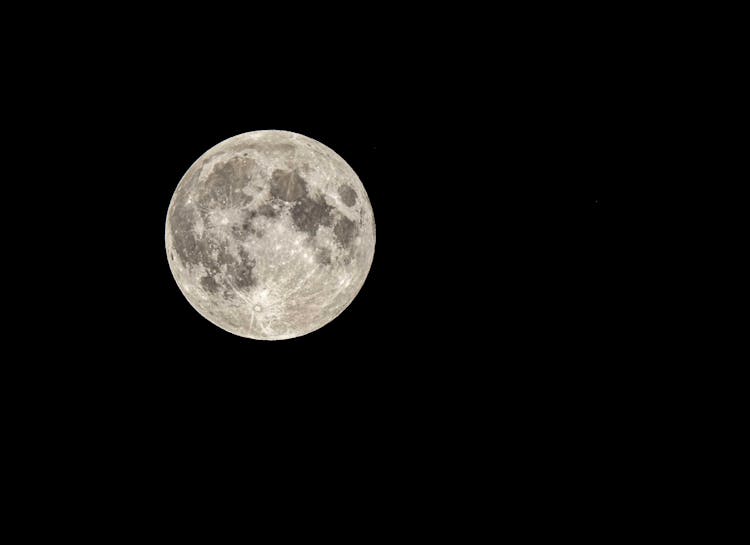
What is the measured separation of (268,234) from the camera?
4176 mm

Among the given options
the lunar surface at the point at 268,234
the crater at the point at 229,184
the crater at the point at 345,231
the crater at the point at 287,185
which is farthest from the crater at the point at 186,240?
the crater at the point at 345,231

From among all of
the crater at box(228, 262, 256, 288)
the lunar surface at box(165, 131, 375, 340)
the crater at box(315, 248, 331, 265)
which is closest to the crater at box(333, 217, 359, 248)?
the lunar surface at box(165, 131, 375, 340)

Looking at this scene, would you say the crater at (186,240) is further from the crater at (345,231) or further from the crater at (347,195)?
the crater at (347,195)

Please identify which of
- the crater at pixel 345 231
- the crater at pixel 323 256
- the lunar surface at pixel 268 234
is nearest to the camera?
the lunar surface at pixel 268 234

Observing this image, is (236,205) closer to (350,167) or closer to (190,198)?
(190,198)

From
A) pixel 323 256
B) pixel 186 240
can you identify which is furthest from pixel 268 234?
pixel 186 240

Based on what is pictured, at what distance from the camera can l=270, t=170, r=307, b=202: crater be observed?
4.25 meters

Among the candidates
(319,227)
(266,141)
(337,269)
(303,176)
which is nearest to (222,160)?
(266,141)

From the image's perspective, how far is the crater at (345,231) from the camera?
4434 mm

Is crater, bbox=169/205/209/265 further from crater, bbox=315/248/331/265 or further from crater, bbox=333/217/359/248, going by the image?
crater, bbox=333/217/359/248

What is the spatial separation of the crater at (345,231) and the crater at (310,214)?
99 mm

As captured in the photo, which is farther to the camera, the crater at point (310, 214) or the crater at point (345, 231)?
the crater at point (345, 231)

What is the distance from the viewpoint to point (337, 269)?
14.8 ft

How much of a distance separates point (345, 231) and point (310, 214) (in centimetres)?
34
